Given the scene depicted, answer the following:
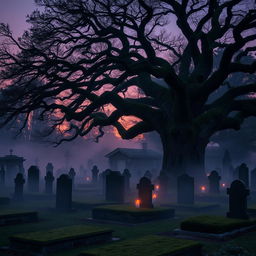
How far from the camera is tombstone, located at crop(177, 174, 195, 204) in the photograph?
20781mm

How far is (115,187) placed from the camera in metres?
21.6

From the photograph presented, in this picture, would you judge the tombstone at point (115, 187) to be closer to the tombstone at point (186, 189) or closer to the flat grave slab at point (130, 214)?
the tombstone at point (186, 189)

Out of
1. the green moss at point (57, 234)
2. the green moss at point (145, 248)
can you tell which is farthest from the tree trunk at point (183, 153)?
the green moss at point (145, 248)

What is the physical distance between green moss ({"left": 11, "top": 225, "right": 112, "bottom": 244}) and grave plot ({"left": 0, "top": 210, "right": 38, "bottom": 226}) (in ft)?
13.4

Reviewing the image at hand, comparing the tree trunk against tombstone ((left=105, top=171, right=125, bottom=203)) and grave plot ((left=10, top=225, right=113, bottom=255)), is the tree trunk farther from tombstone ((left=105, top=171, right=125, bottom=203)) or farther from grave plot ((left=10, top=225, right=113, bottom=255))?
grave plot ((left=10, top=225, right=113, bottom=255))

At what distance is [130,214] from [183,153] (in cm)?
916

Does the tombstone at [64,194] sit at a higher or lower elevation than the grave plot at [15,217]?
higher

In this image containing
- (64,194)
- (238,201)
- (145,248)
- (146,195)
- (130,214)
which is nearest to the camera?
(145,248)

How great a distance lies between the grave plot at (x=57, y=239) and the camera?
9.72 metres

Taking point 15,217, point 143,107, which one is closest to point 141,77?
point 143,107

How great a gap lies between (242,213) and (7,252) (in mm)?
8091

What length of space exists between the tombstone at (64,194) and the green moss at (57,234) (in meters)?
7.82

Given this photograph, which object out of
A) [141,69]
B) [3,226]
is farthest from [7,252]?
[141,69]

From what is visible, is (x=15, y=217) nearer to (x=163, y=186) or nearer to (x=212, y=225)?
(x=212, y=225)
